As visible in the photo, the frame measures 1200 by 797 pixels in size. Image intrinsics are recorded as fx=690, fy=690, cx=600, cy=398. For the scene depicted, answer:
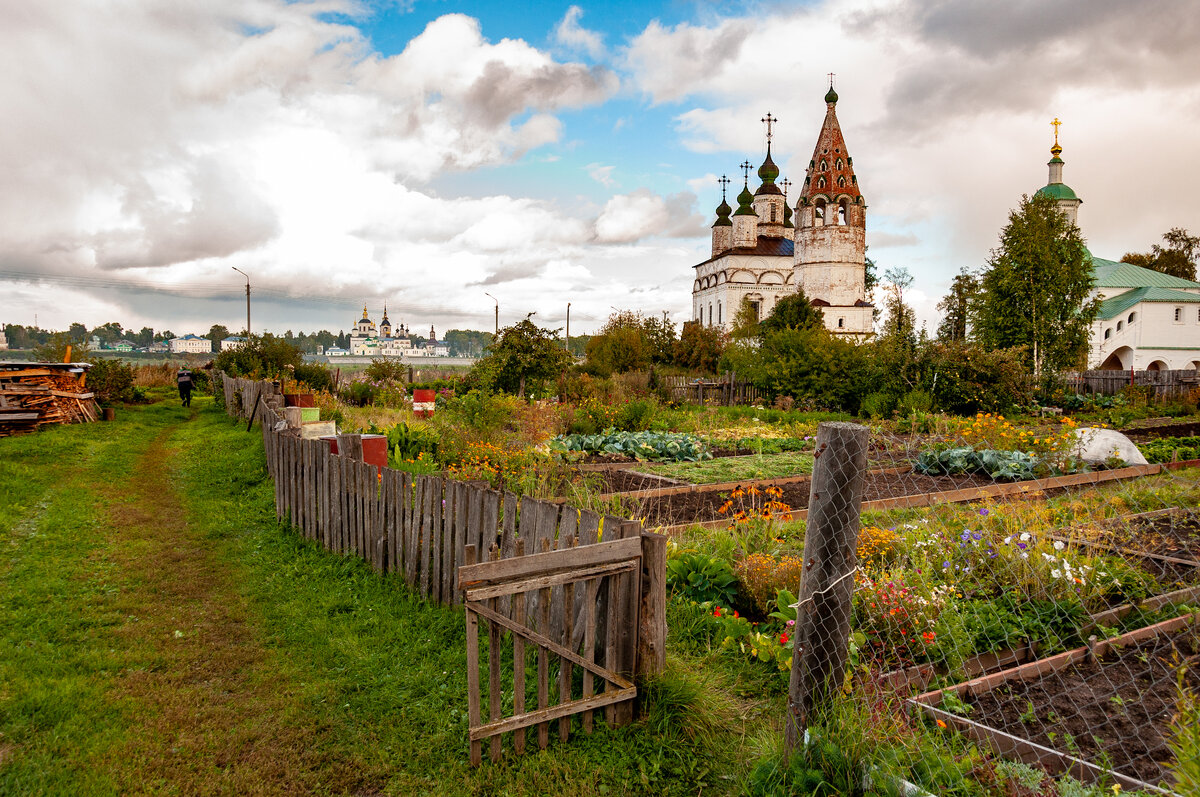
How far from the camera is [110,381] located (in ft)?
66.9

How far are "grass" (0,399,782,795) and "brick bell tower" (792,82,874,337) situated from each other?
51.5 metres

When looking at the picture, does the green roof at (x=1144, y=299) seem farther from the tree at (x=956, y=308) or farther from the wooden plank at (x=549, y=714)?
the wooden plank at (x=549, y=714)

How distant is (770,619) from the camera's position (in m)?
4.80

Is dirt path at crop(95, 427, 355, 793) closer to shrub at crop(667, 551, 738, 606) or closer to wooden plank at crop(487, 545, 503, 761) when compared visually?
wooden plank at crop(487, 545, 503, 761)

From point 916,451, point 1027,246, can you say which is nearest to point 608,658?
point 916,451

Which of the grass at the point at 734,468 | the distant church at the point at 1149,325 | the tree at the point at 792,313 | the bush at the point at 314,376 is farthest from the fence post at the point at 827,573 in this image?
the distant church at the point at 1149,325

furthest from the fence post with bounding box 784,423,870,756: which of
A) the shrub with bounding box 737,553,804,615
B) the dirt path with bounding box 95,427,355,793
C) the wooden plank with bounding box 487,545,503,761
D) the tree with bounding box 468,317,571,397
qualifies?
the tree with bounding box 468,317,571,397

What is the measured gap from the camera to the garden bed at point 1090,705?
3.02 metres

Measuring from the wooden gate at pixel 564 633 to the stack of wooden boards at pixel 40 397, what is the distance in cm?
1550

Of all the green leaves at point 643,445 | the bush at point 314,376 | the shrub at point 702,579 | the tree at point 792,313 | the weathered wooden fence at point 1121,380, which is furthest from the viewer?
the tree at point 792,313

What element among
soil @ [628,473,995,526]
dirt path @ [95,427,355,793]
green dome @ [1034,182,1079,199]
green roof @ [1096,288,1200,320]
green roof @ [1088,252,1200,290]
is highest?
green dome @ [1034,182,1079,199]

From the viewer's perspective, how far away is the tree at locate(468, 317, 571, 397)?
1895cm

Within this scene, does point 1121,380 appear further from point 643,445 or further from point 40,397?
point 40,397

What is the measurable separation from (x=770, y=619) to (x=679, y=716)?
4.72 feet
